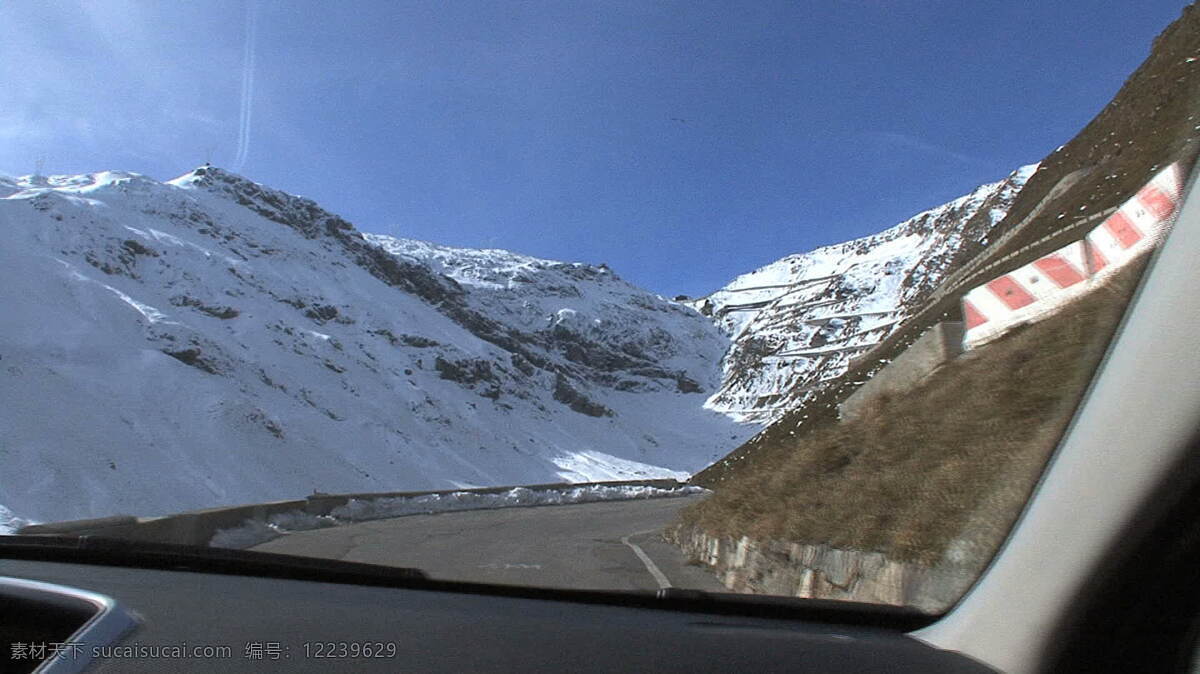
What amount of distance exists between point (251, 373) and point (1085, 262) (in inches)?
2073

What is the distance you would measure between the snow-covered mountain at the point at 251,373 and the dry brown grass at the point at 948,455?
62.6 feet

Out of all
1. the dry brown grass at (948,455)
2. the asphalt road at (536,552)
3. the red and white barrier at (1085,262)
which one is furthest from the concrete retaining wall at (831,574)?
the red and white barrier at (1085,262)

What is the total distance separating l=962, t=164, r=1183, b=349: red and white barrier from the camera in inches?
101

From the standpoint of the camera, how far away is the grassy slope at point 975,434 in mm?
2895

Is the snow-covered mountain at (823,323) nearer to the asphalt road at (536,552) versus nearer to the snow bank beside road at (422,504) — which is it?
the snow bank beside road at (422,504)

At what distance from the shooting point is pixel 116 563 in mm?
3346

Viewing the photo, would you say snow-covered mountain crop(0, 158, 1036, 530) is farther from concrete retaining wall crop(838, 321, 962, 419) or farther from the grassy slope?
concrete retaining wall crop(838, 321, 962, 419)

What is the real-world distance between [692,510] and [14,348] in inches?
1345

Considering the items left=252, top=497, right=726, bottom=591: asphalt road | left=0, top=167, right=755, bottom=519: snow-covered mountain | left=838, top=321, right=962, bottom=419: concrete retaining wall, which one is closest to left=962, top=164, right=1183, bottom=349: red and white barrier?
left=252, top=497, right=726, bottom=591: asphalt road

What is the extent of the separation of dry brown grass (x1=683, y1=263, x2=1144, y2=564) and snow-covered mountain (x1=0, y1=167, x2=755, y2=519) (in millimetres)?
19068

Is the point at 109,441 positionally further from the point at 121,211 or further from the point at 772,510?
the point at 121,211

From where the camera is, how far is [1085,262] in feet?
11.5

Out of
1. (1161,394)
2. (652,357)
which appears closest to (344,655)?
(1161,394)

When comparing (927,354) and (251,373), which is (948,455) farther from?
(251,373)
